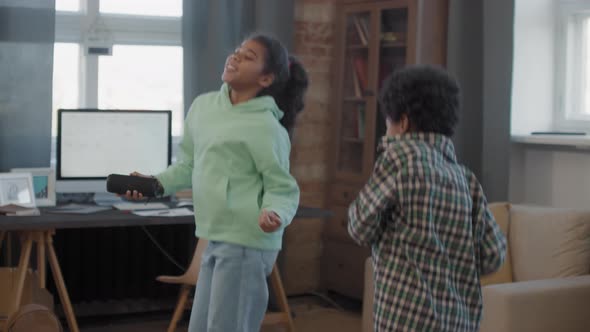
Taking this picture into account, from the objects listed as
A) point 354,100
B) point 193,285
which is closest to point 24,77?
point 193,285

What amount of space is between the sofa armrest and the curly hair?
1.29m

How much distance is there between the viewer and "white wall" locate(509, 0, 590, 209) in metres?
4.36

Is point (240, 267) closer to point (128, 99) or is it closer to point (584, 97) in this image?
point (128, 99)

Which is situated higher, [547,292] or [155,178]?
[155,178]

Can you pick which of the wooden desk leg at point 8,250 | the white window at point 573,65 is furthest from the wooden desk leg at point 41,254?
the white window at point 573,65

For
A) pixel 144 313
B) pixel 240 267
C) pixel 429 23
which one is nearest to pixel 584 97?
pixel 429 23

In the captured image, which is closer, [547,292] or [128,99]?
[547,292]

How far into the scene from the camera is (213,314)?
7.17 feet

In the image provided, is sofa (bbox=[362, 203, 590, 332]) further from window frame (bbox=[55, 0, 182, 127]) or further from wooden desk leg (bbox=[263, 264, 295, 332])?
window frame (bbox=[55, 0, 182, 127])

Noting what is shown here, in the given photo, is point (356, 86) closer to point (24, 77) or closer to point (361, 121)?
point (361, 121)

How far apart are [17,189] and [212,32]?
1256 millimetres

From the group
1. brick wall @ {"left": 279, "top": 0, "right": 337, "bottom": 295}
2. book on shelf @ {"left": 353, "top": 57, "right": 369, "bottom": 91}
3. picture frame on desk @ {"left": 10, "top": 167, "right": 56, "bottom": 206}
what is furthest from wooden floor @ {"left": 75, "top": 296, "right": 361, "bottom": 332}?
book on shelf @ {"left": 353, "top": 57, "right": 369, "bottom": 91}

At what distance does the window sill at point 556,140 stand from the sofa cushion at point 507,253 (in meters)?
0.53

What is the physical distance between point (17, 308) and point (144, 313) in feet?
3.64
